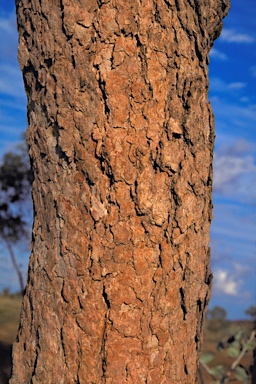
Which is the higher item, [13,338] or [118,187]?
[13,338]

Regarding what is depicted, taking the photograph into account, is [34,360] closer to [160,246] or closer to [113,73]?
[160,246]

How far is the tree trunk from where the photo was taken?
2.26 metres

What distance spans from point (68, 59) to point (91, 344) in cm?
140

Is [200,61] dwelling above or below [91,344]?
above

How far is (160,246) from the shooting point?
230cm

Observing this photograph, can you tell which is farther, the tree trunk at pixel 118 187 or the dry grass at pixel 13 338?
the dry grass at pixel 13 338

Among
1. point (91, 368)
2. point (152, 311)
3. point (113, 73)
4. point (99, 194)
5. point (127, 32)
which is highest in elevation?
point (127, 32)

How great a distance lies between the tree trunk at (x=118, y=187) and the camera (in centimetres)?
226

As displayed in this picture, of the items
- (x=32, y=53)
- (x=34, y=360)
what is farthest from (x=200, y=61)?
(x=34, y=360)

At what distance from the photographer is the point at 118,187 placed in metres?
2.25

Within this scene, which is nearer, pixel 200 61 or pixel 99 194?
pixel 99 194

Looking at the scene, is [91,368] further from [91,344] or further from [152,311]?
[152,311]

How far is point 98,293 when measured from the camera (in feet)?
7.41

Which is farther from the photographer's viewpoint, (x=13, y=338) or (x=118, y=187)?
(x=13, y=338)
